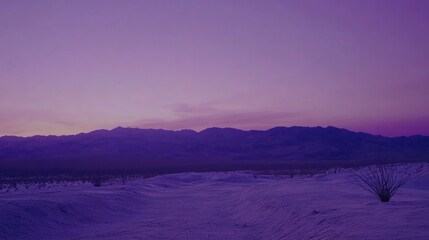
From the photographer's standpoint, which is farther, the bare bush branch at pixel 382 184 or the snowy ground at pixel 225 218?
the bare bush branch at pixel 382 184

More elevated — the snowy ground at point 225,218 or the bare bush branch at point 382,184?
the bare bush branch at point 382,184

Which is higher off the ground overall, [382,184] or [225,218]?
[382,184]

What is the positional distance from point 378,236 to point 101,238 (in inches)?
339

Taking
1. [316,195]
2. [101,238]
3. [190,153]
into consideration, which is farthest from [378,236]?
[190,153]

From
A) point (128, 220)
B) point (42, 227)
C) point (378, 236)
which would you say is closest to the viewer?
point (378, 236)

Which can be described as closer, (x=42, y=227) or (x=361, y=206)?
(x=361, y=206)

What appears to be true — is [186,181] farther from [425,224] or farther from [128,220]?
[425,224]

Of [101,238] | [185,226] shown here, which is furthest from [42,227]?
[185,226]

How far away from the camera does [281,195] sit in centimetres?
2231

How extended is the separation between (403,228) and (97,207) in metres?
15.6

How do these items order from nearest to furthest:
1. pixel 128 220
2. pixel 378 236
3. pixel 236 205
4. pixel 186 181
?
pixel 378 236 < pixel 128 220 < pixel 236 205 < pixel 186 181

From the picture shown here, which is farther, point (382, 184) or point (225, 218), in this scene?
point (225, 218)

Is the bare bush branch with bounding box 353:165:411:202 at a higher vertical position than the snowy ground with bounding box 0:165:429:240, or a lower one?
higher

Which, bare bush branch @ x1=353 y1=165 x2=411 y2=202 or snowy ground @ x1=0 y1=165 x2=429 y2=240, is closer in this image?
snowy ground @ x1=0 y1=165 x2=429 y2=240
